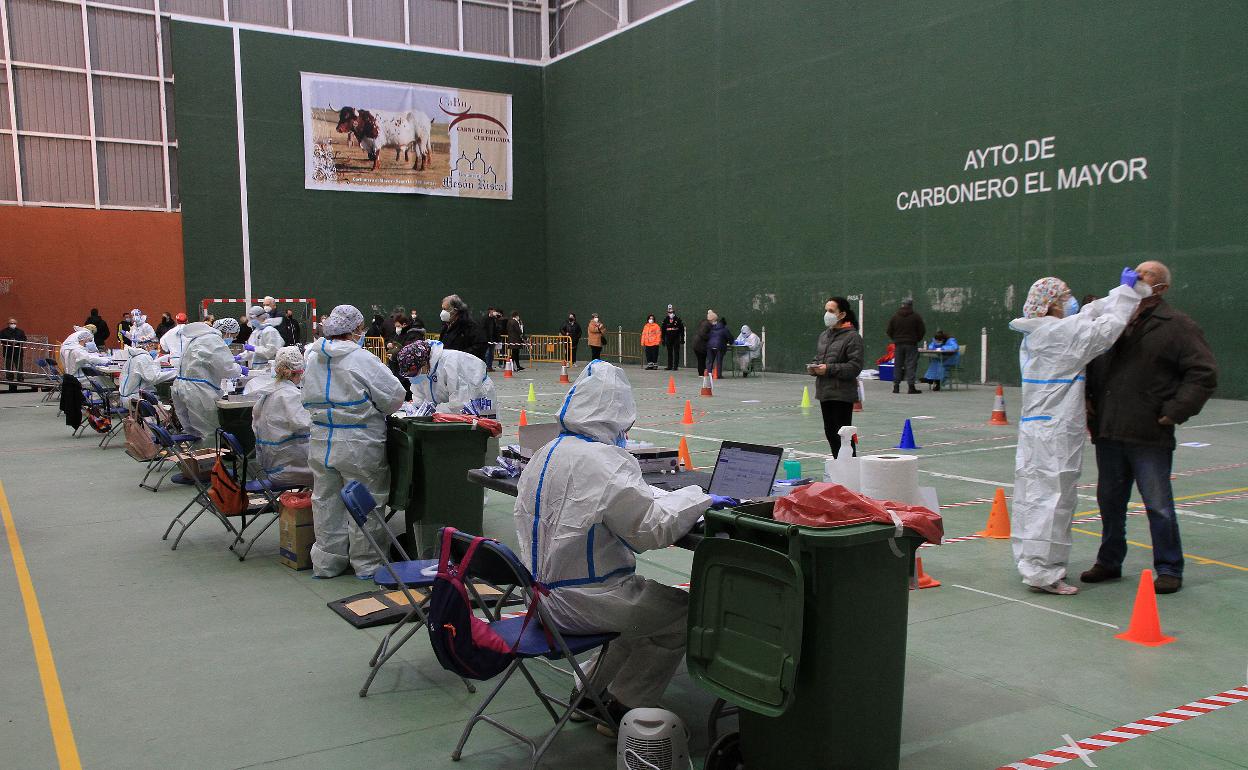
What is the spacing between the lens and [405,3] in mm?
32562

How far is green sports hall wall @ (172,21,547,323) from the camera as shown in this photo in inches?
1166

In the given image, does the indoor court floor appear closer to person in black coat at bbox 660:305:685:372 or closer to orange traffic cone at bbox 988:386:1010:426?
orange traffic cone at bbox 988:386:1010:426

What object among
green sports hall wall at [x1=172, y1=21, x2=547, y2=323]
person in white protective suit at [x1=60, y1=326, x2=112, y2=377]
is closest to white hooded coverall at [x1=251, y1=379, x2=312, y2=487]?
person in white protective suit at [x1=60, y1=326, x2=112, y2=377]

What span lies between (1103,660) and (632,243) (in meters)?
26.8

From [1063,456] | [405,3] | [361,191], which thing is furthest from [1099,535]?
[405,3]

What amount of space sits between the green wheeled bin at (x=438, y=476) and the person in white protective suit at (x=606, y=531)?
2659 mm

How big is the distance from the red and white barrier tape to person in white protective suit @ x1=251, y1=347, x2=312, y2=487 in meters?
5.70

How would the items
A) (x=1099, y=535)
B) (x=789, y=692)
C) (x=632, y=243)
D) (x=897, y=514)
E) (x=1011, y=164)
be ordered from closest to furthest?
(x=789, y=692), (x=897, y=514), (x=1099, y=535), (x=1011, y=164), (x=632, y=243)

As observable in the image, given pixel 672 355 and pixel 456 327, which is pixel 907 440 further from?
pixel 672 355

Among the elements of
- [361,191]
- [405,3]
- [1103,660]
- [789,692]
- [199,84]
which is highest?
[405,3]

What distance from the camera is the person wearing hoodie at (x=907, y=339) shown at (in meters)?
19.0

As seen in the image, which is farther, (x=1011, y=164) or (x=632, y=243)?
(x=632, y=243)

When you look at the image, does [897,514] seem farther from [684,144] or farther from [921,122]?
[684,144]

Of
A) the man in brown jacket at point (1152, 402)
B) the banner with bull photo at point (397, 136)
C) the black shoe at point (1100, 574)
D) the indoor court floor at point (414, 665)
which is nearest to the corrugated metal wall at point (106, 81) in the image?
the banner with bull photo at point (397, 136)
